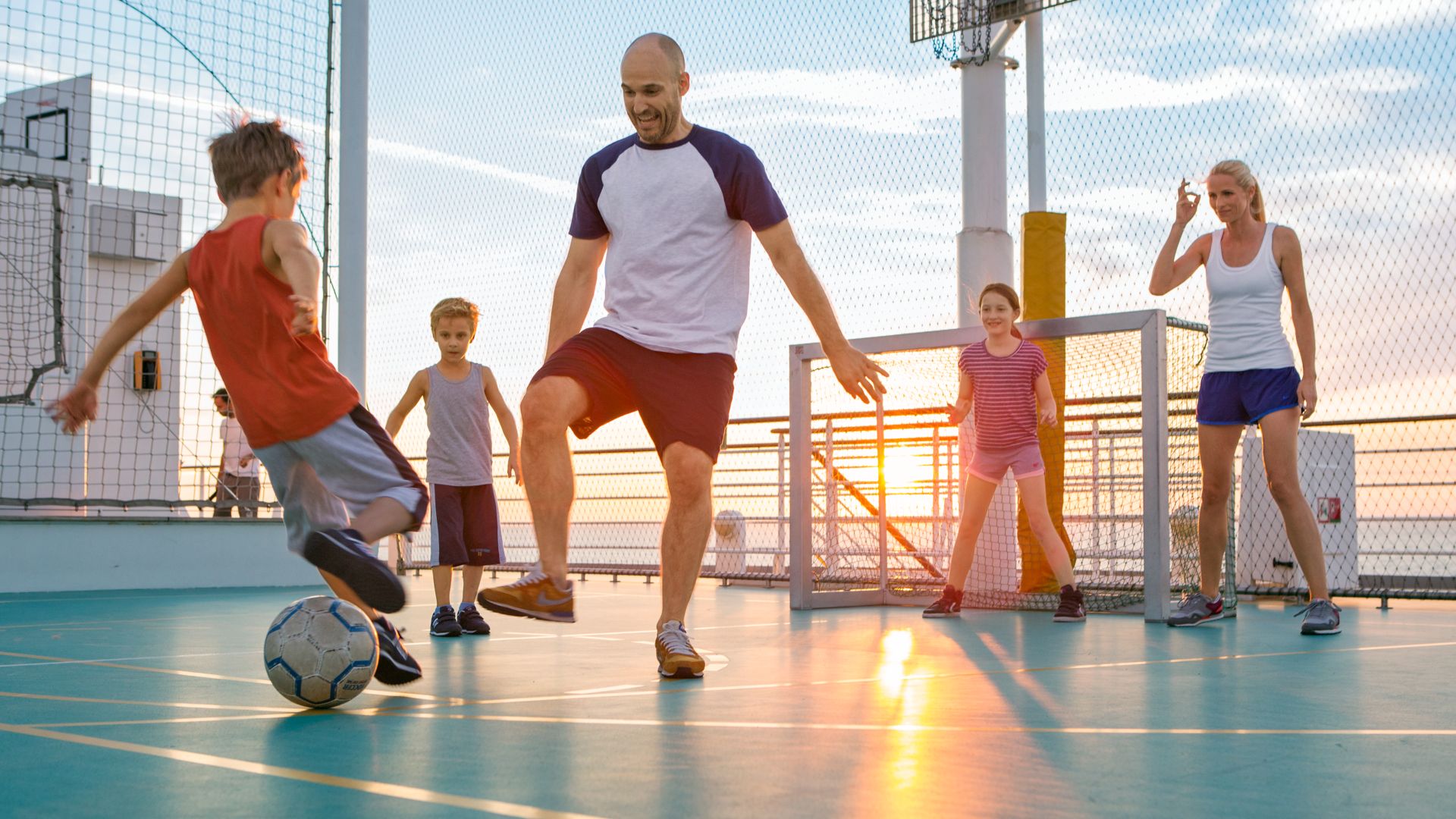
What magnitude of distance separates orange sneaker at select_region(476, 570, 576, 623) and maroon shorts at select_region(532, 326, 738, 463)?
0.41 metres

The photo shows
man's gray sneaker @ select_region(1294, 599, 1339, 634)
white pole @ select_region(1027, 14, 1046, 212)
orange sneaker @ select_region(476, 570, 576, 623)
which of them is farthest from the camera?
white pole @ select_region(1027, 14, 1046, 212)

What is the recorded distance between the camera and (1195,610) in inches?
210

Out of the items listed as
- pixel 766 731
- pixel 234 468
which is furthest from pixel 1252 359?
pixel 234 468

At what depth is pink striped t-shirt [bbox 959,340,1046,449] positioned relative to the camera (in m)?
5.73

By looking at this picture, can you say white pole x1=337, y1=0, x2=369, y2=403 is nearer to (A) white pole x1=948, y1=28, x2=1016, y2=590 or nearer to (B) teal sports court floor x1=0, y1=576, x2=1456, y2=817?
(A) white pole x1=948, y1=28, x2=1016, y2=590

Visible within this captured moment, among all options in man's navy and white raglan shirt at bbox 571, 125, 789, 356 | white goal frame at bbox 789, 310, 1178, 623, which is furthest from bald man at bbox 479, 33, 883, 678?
white goal frame at bbox 789, 310, 1178, 623

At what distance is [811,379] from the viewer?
701 cm

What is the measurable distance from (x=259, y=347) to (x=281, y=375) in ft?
0.27

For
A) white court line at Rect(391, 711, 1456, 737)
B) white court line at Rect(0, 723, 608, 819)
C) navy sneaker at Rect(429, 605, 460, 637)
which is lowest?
navy sneaker at Rect(429, 605, 460, 637)

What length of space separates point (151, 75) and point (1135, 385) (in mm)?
6657

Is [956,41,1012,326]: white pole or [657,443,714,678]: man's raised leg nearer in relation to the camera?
[657,443,714,678]: man's raised leg

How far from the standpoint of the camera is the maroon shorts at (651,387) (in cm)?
332

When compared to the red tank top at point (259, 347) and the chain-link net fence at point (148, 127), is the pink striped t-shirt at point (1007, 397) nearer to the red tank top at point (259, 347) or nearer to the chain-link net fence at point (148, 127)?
the red tank top at point (259, 347)

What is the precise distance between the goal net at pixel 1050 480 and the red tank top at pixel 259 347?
11.0ft
